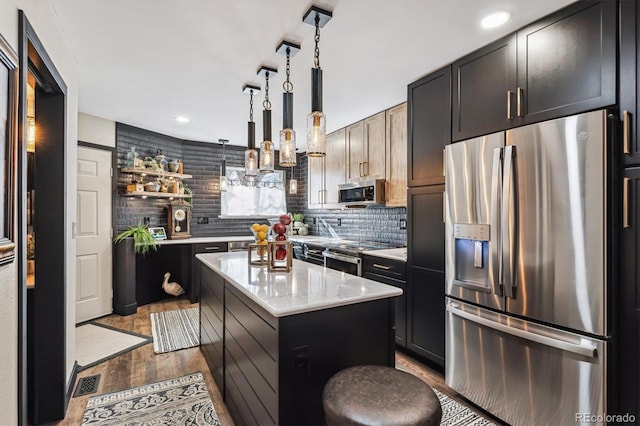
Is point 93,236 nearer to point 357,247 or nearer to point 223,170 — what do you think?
point 223,170

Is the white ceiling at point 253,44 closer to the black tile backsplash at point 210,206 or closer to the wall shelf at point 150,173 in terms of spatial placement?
the wall shelf at point 150,173

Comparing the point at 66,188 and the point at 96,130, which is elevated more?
the point at 96,130

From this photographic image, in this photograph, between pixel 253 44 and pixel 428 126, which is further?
pixel 428 126

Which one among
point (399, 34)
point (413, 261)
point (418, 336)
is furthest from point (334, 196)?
point (399, 34)

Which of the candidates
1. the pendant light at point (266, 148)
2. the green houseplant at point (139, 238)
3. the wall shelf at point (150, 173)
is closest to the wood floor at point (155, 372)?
the green houseplant at point (139, 238)

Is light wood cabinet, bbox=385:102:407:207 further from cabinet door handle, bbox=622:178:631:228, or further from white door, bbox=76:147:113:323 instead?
white door, bbox=76:147:113:323

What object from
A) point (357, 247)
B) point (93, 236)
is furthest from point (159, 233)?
point (357, 247)

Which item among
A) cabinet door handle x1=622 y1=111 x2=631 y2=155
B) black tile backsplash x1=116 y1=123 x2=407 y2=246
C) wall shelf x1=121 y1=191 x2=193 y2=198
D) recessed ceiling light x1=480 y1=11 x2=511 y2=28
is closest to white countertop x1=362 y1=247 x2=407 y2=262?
black tile backsplash x1=116 y1=123 x2=407 y2=246

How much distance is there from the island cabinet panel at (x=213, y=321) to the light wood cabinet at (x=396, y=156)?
2.03 meters

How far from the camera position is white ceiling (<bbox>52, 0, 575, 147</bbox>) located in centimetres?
181

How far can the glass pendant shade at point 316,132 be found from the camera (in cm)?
175

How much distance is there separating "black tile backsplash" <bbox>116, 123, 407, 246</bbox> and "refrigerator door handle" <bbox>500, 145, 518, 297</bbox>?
1.88 m

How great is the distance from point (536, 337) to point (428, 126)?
169cm

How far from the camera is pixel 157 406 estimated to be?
2.19 metres
